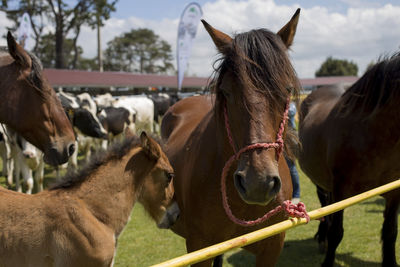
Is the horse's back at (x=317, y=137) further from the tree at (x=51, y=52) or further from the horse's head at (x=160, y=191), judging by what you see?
the tree at (x=51, y=52)

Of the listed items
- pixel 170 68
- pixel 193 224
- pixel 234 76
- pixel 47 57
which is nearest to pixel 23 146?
pixel 193 224

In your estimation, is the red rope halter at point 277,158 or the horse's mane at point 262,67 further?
the horse's mane at point 262,67

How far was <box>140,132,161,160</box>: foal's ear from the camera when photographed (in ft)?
9.25

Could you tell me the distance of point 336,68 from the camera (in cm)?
6462

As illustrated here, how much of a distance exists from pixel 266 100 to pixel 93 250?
61.5 inches

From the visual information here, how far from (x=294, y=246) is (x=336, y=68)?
65.1 metres

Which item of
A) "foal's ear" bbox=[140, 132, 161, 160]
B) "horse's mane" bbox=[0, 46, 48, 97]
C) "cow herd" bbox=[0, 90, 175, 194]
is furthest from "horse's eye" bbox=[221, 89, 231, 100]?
"cow herd" bbox=[0, 90, 175, 194]

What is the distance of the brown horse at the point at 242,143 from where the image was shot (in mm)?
1835

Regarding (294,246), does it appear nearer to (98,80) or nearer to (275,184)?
(275,184)

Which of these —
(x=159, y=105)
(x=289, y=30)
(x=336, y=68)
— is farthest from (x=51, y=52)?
(x=336, y=68)

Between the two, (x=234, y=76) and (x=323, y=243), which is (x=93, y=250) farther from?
(x=323, y=243)

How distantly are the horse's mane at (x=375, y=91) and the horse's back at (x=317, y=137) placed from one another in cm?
48

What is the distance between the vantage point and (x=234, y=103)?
2.08 m

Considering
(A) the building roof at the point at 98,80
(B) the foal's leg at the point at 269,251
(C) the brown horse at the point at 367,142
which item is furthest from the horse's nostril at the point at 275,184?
(A) the building roof at the point at 98,80
